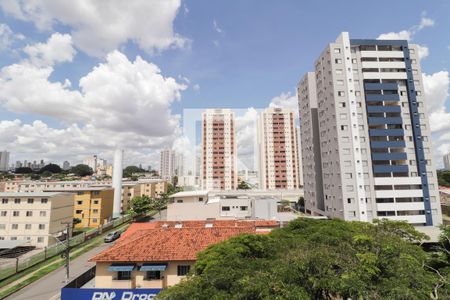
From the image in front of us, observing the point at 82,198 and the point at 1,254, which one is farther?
the point at 82,198

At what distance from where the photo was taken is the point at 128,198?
7294 centimetres

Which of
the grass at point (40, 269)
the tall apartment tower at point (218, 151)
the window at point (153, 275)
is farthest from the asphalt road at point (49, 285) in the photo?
the tall apartment tower at point (218, 151)

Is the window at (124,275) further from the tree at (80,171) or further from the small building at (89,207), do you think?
the tree at (80,171)

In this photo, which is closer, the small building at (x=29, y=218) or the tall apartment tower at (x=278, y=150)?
the small building at (x=29, y=218)

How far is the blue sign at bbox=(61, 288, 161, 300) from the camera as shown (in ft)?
56.6

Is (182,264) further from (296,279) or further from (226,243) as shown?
(296,279)

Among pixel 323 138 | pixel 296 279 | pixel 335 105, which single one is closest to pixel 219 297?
pixel 296 279

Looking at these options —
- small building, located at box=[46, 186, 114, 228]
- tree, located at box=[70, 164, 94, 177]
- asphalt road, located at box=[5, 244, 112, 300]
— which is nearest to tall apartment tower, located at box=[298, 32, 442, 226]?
asphalt road, located at box=[5, 244, 112, 300]

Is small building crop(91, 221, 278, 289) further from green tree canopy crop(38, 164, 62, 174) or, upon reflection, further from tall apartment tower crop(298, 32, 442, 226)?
green tree canopy crop(38, 164, 62, 174)

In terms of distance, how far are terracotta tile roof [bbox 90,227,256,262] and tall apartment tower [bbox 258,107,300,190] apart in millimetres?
75245

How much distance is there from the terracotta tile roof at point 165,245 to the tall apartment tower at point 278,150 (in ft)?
247

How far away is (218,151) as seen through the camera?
98812mm

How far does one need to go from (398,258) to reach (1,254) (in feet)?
158

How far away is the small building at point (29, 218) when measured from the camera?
127ft
